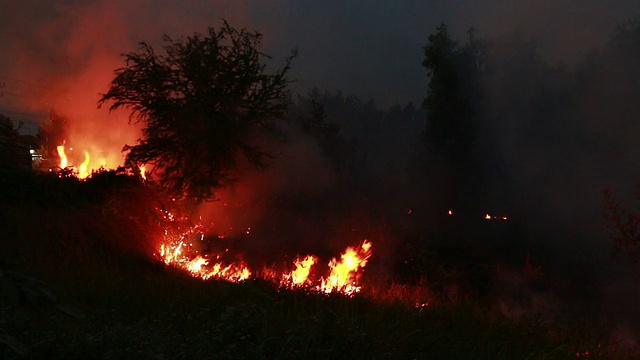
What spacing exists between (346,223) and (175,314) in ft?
33.2

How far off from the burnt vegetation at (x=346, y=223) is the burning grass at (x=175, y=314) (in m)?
0.03

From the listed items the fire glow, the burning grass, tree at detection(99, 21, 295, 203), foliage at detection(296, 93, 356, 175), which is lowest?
the burning grass

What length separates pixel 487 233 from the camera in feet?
79.1

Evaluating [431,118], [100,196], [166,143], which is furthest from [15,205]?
[431,118]

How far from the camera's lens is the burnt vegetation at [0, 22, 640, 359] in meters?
5.05

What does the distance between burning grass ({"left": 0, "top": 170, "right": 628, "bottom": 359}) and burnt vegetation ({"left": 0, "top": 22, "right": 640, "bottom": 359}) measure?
1.1 inches

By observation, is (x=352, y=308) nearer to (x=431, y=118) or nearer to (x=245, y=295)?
(x=245, y=295)

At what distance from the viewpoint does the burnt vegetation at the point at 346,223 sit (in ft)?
16.6

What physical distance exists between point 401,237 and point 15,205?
886cm

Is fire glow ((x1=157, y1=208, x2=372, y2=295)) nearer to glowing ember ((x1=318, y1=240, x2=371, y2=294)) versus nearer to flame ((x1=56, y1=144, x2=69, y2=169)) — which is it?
glowing ember ((x1=318, y1=240, x2=371, y2=294))

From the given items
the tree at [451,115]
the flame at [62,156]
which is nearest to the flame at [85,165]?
the flame at [62,156]

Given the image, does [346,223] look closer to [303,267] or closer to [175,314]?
[303,267]

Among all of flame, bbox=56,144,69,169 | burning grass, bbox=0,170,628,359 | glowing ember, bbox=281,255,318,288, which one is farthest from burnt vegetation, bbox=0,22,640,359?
flame, bbox=56,144,69,169

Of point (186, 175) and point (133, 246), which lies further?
point (186, 175)
